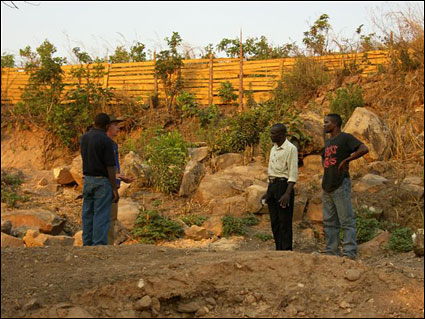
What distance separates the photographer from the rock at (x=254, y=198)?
8.47m

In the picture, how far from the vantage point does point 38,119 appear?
49.8ft

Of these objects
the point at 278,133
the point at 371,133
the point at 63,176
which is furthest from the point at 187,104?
the point at 278,133

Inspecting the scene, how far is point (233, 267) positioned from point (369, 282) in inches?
41.1

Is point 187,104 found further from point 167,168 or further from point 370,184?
point 370,184

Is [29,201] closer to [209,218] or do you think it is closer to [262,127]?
[209,218]

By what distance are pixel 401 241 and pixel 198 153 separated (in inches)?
220

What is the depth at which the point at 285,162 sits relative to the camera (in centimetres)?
571

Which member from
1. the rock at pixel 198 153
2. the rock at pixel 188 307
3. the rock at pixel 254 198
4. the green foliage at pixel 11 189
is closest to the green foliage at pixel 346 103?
the rock at pixel 198 153

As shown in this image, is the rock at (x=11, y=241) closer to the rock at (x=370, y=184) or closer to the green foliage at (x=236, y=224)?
the green foliage at (x=236, y=224)

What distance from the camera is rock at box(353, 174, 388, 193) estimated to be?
866cm

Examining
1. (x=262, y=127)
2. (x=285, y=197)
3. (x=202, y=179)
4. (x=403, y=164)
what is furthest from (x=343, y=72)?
(x=285, y=197)

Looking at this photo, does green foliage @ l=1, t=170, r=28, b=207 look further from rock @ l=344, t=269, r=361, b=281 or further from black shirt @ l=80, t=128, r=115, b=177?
rock @ l=344, t=269, r=361, b=281

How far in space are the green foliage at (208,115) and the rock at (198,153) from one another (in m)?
2.37

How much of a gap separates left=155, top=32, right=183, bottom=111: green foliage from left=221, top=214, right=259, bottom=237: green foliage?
750 cm
